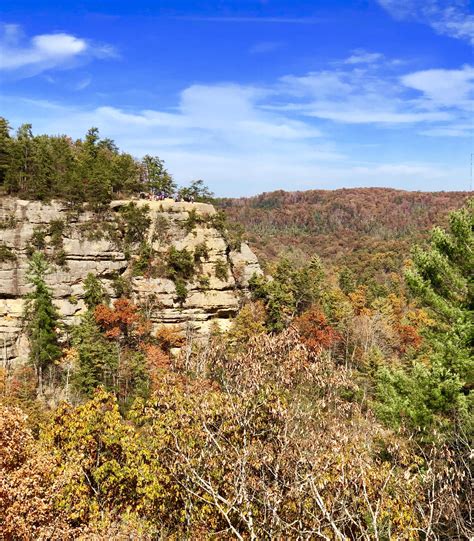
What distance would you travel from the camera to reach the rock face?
39531 mm

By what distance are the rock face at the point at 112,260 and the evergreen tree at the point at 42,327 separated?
2.63 metres

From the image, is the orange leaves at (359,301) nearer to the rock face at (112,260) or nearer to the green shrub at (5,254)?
the rock face at (112,260)

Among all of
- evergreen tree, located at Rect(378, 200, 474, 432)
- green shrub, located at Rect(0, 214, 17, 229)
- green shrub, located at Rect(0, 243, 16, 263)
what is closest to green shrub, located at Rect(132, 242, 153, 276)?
green shrub, located at Rect(0, 243, 16, 263)

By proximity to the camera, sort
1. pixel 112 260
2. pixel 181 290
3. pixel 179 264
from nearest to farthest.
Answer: pixel 181 290 → pixel 179 264 → pixel 112 260

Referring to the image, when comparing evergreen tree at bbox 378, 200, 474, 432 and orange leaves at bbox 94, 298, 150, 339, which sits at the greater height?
evergreen tree at bbox 378, 200, 474, 432

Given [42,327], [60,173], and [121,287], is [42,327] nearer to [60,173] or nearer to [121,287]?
[121,287]

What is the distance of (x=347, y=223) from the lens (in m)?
166

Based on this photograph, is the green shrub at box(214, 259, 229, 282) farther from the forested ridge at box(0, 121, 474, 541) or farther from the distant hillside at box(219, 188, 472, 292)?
the distant hillside at box(219, 188, 472, 292)

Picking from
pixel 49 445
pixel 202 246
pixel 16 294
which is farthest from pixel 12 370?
pixel 49 445

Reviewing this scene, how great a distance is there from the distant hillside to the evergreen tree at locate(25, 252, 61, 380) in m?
64.5

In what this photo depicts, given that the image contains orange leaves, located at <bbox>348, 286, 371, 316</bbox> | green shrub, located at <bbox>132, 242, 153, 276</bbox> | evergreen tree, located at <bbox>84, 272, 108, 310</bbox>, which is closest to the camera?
evergreen tree, located at <bbox>84, 272, 108, 310</bbox>

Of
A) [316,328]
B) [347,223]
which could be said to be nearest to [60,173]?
[316,328]

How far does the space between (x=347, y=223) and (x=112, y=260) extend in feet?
438

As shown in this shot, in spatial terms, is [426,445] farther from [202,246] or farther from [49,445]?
[202,246]
